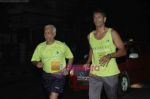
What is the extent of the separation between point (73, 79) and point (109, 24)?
20025 mm

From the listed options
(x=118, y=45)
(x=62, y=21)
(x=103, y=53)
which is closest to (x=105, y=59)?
(x=103, y=53)

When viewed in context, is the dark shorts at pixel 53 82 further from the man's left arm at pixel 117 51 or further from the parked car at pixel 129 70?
the parked car at pixel 129 70

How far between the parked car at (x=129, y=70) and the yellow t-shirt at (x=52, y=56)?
5.16m

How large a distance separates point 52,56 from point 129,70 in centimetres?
603

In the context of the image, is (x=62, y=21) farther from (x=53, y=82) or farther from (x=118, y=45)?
(x=118, y=45)

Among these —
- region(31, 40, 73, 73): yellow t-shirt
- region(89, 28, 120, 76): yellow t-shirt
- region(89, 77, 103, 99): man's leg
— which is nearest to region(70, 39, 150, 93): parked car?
region(31, 40, 73, 73): yellow t-shirt

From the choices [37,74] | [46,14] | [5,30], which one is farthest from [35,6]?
[37,74]

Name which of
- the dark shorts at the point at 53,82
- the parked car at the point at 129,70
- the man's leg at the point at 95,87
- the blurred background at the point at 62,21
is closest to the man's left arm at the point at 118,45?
the man's leg at the point at 95,87

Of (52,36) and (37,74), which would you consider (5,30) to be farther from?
(52,36)

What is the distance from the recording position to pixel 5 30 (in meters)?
32.0

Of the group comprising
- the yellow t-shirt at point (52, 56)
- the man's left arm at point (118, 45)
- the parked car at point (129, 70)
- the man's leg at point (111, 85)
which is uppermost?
the man's left arm at point (118, 45)

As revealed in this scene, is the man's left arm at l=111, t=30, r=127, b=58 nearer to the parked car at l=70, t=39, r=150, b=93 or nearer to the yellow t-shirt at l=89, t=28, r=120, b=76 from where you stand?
the yellow t-shirt at l=89, t=28, r=120, b=76

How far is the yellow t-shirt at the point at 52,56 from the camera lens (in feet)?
26.4

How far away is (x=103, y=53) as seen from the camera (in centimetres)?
683
